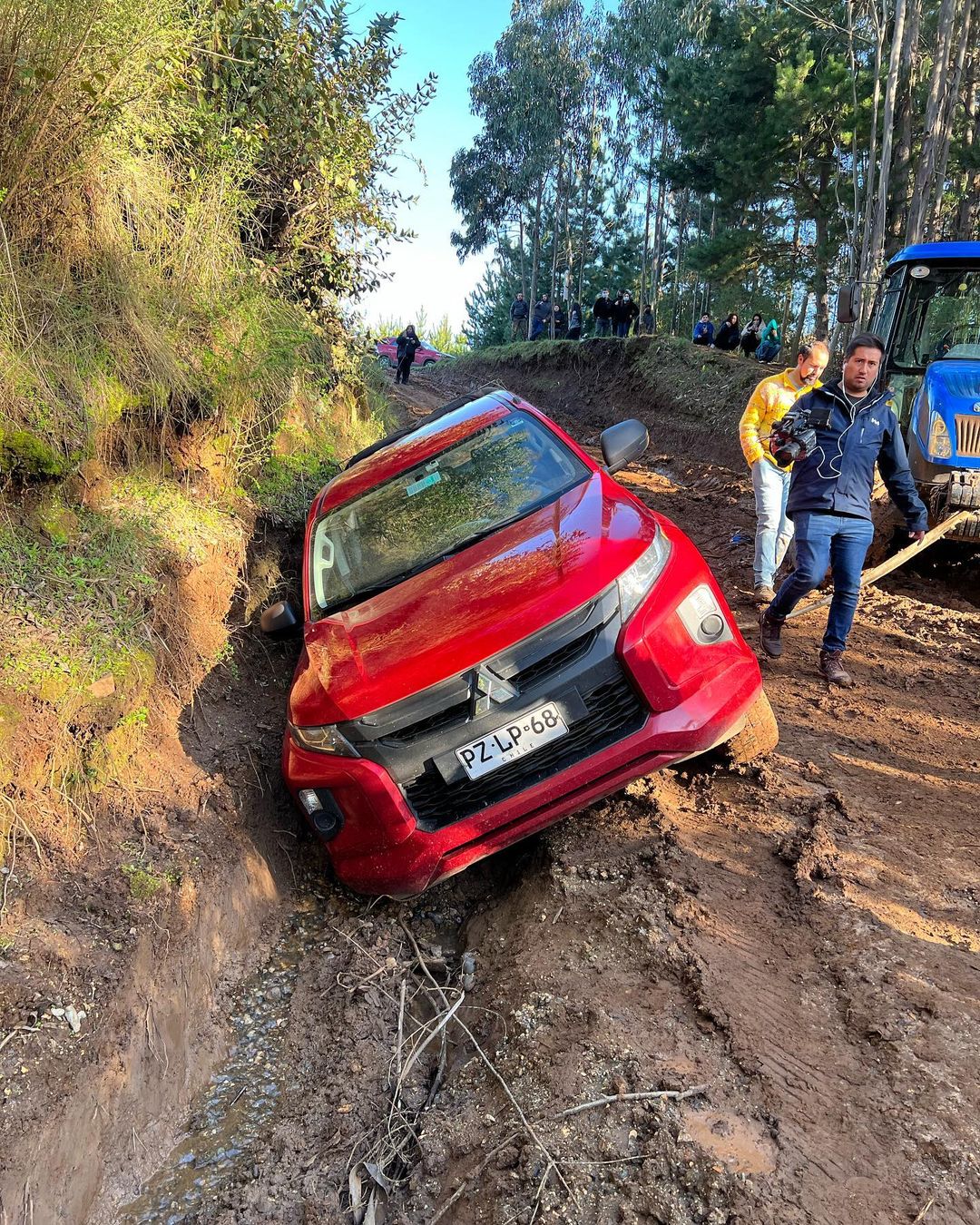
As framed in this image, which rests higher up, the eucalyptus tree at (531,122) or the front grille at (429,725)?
the eucalyptus tree at (531,122)

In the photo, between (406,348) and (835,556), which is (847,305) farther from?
(406,348)

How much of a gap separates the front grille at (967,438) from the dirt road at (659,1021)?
9.94 ft

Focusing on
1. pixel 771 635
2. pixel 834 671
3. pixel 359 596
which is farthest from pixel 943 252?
pixel 359 596

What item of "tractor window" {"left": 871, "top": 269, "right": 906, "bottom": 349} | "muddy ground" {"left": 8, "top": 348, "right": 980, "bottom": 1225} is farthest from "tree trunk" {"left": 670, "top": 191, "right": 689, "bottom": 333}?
"muddy ground" {"left": 8, "top": 348, "right": 980, "bottom": 1225}

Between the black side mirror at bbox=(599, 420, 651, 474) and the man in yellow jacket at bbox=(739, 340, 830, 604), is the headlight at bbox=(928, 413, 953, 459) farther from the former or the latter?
the black side mirror at bbox=(599, 420, 651, 474)

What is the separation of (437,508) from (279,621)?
924 millimetres

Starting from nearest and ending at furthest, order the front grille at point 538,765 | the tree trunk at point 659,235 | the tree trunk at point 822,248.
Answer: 1. the front grille at point 538,765
2. the tree trunk at point 822,248
3. the tree trunk at point 659,235

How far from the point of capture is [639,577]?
124 inches

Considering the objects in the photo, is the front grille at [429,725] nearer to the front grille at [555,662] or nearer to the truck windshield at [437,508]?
the front grille at [555,662]

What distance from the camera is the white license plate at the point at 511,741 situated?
2955 mm

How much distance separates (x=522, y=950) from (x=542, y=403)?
19185 millimetres

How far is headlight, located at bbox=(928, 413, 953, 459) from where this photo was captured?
20.8ft

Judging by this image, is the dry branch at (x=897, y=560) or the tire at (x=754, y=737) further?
the dry branch at (x=897, y=560)

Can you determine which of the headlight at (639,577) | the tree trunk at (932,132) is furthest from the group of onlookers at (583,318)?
the headlight at (639,577)
